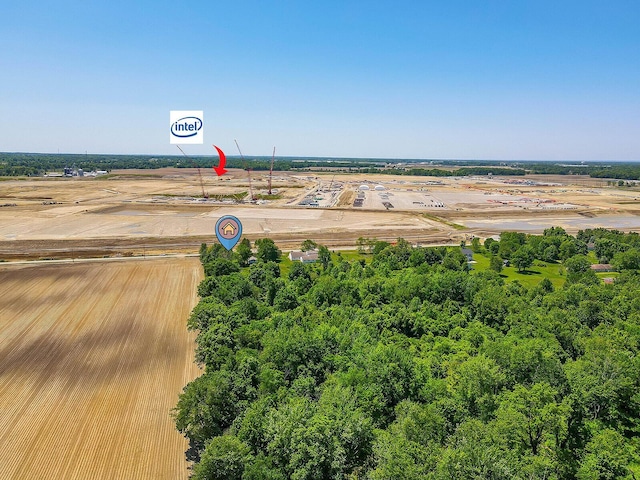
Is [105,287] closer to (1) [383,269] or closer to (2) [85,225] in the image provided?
(1) [383,269]

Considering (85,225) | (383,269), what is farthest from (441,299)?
(85,225)

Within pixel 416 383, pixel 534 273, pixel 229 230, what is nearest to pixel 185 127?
pixel 229 230

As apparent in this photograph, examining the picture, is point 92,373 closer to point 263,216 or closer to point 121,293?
point 121,293

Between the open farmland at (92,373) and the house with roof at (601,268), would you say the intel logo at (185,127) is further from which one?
the house with roof at (601,268)

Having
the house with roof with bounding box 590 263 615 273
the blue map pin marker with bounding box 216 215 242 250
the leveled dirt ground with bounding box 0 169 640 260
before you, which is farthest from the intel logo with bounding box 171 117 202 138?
the house with roof with bounding box 590 263 615 273

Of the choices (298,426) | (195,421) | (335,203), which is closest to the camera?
(298,426)

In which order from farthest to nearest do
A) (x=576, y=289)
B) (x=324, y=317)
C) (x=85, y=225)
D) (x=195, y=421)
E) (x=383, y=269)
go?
1. (x=85, y=225)
2. (x=383, y=269)
3. (x=576, y=289)
4. (x=324, y=317)
5. (x=195, y=421)

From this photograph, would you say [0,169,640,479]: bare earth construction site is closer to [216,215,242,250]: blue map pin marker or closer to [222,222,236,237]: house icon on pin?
[216,215,242,250]: blue map pin marker
